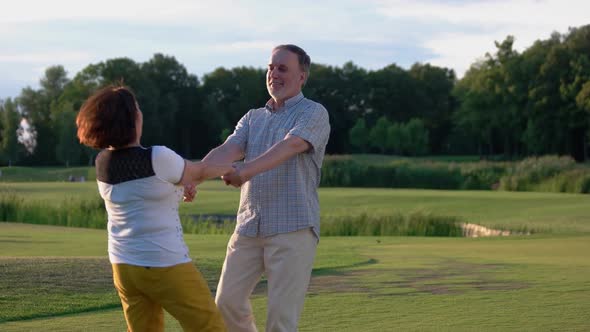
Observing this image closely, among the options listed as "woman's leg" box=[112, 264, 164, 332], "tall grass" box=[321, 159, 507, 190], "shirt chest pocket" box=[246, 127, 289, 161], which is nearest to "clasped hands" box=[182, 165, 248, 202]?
"shirt chest pocket" box=[246, 127, 289, 161]

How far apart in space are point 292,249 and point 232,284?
0.40 metres

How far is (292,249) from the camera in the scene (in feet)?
16.8

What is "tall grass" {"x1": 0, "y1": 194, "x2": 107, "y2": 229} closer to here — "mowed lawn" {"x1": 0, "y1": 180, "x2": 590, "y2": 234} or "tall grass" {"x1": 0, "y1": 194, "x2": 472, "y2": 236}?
"tall grass" {"x1": 0, "y1": 194, "x2": 472, "y2": 236}

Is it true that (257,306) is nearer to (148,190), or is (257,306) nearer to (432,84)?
(148,190)

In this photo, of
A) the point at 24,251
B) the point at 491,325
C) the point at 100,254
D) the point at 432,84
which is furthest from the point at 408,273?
the point at 432,84

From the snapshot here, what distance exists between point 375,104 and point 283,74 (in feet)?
314

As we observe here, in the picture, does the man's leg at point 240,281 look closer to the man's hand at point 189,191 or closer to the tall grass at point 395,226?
the man's hand at point 189,191

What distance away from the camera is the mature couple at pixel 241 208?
4445 mm

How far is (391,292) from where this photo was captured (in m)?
9.55

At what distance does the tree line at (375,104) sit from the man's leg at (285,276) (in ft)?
221

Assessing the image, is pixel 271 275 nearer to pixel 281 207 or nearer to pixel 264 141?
pixel 281 207

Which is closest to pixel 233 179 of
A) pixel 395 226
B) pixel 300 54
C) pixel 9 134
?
pixel 300 54

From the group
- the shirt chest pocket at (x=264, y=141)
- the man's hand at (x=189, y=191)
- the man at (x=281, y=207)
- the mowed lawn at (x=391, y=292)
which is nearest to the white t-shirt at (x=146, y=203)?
the man's hand at (x=189, y=191)

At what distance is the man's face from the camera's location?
5234 millimetres
